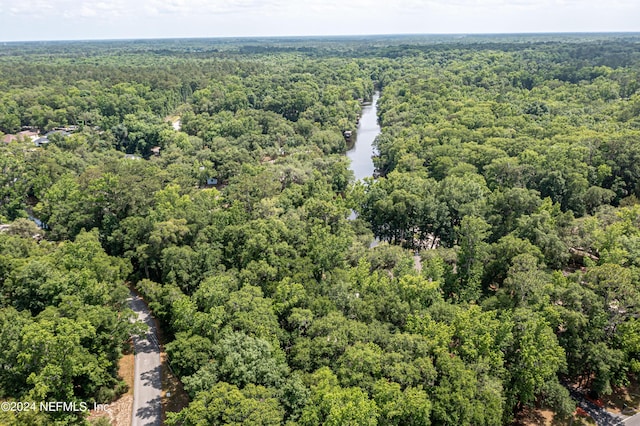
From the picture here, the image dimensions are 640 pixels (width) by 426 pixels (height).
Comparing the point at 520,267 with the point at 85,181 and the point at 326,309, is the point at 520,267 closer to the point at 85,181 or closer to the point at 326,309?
the point at 326,309

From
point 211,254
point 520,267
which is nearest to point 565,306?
point 520,267

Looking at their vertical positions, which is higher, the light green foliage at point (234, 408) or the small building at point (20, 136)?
the small building at point (20, 136)

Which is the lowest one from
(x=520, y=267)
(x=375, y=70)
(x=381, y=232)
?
(x=381, y=232)

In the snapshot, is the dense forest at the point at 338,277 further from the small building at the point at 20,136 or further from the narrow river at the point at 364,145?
the small building at the point at 20,136

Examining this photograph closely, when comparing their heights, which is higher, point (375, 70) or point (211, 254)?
point (375, 70)

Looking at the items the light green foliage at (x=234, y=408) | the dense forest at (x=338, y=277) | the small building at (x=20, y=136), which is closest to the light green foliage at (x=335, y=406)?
the dense forest at (x=338, y=277)

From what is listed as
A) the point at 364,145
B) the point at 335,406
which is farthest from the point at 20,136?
the point at 335,406
